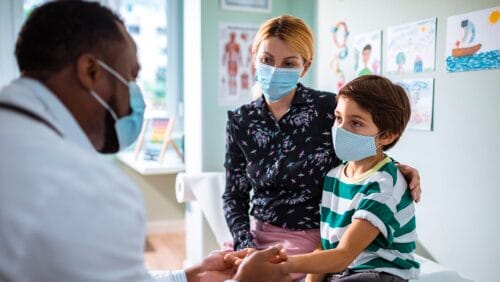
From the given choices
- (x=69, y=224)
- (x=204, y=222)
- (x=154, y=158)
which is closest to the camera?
(x=69, y=224)

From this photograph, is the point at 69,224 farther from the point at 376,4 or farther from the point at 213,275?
the point at 376,4

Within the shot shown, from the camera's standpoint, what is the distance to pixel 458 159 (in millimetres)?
1915

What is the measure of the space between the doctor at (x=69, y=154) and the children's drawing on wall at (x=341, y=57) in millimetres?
1751

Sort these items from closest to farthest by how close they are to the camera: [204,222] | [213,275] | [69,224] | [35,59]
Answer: [69,224] < [35,59] < [213,275] < [204,222]

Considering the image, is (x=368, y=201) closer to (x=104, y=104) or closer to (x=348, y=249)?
(x=348, y=249)

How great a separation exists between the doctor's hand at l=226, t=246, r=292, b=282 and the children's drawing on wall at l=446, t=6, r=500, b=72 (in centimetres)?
113

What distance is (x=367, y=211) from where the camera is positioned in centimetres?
119

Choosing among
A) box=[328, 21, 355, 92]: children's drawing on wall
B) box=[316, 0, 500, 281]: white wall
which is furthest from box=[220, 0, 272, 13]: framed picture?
box=[316, 0, 500, 281]: white wall

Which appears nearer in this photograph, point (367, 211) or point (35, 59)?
point (35, 59)

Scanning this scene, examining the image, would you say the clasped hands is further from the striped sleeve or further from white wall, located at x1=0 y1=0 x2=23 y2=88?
white wall, located at x1=0 y1=0 x2=23 y2=88

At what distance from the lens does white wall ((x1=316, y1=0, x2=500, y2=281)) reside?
178 centimetres

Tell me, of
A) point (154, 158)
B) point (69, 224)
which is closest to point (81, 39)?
point (69, 224)

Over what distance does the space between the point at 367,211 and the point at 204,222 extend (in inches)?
66.7

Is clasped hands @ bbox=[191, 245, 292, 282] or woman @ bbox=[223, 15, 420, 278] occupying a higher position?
woman @ bbox=[223, 15, 420, 278]
